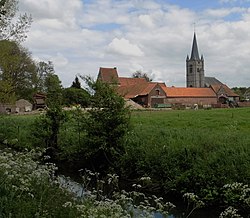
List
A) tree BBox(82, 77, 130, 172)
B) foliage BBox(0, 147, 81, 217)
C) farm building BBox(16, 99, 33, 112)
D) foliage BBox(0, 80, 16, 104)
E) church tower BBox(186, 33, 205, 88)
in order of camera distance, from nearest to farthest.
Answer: foliage BBox(0, 147, 81, 217) < tree BBox(82, 77, 130, 172) < foliage BBox(0, 80, 16, 104) < farm building BBox(16, 99, 33, 112) < church tower BBox(186, 33, 205, 88)

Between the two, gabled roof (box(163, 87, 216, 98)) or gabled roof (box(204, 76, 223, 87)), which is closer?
gabled roof (box(163, 87, 216, 98))

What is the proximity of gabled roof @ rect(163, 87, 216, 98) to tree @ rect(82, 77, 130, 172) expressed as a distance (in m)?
69.3

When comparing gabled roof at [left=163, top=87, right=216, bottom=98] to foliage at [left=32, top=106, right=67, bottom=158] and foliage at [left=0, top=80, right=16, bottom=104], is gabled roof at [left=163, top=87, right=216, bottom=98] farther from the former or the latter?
foliage at [left=32, top=106, right=67, bottom=158]

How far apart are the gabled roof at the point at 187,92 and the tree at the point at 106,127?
69.3 m

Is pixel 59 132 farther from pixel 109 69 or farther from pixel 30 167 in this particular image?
pixel 109 69

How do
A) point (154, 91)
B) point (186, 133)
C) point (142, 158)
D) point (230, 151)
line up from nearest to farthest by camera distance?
point (230, 151)
point (142, 158)
point (186, 133)
point (154, 91)

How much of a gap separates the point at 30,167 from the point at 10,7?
1791 centimetres

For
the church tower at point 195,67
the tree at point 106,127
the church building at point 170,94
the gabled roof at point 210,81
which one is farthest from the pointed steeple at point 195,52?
the tree at point 106,127

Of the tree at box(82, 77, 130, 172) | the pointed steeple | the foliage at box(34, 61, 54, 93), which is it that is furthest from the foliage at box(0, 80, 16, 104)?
the pointed steeple

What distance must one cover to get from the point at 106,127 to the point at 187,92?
75856 millimetres

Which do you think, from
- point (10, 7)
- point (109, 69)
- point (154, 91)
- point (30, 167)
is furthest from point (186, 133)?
point (109, 69)

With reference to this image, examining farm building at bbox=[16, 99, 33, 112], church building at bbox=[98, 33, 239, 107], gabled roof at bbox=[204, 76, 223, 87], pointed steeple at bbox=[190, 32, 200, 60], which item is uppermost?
pointed steeple at bbox=[190, 32, 200, 60]

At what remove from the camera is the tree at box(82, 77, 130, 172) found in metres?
17.6

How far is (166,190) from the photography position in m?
13.7
